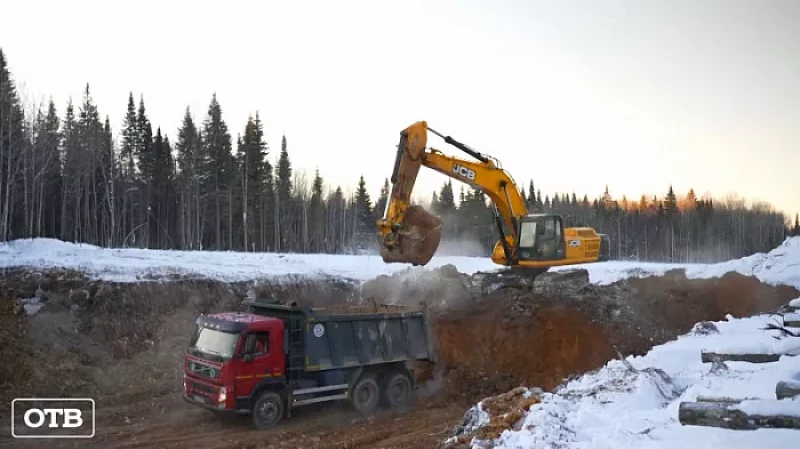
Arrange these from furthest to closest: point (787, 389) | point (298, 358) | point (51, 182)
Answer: point (51, 182), point (298, 358), point (787, 389)

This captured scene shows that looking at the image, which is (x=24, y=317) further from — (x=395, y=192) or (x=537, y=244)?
(x=537, y=244)

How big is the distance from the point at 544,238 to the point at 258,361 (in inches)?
434

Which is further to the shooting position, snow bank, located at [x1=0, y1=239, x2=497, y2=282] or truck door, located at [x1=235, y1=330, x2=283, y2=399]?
snow bank, located at [x1=0, y1=239, x2=497, y2=282]

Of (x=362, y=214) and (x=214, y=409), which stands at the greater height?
(x=362, y=214)

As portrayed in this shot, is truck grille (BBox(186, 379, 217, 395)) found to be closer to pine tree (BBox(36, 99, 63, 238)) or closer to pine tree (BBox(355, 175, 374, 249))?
pine tree (BBox(36, 99, 63, 238))

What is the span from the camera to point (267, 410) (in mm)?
12539

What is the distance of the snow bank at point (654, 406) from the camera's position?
534cm

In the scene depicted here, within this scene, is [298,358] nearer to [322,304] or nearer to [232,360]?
[232,360]

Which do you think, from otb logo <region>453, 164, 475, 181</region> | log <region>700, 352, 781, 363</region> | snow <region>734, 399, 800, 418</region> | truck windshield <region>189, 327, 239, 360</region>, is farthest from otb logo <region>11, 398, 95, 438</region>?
otb logo <region>453, 164, 475, 181</region>

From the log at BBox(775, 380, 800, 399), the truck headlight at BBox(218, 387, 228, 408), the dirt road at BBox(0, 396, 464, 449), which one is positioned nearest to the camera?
the log at BBox(775, 380, 800, 399)

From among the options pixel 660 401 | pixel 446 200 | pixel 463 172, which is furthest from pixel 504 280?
pixel 446 200

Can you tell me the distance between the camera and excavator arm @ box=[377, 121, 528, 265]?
55.4 ft

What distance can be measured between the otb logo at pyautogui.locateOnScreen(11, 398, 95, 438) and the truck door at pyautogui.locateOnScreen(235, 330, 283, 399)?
10.1ft

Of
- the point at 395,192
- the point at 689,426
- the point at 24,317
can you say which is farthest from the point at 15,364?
the point at 689,426
